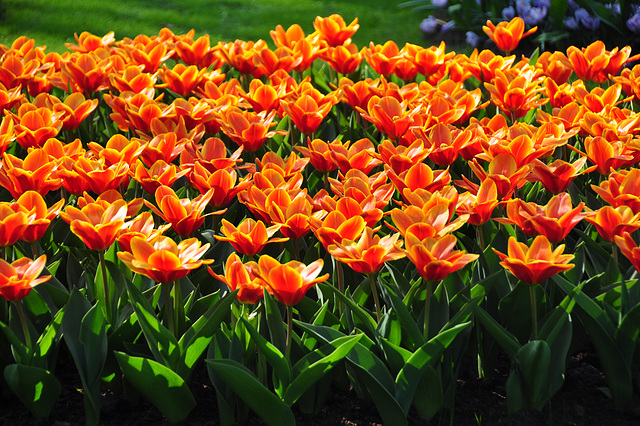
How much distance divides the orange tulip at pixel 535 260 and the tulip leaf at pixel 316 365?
1.32 ft

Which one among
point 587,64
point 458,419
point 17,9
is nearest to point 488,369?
point 458,419

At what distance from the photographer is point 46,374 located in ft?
5.56

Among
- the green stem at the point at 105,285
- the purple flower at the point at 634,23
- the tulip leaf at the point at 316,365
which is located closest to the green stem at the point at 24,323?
the green stem at the point at 105,285

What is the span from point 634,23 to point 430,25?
77.0 inches

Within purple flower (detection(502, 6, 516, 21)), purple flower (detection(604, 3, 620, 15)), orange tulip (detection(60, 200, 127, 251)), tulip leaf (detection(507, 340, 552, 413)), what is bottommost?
tulip leaf (detection(507, 340, 552, 413))

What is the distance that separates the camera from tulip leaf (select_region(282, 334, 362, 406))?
1558 mm

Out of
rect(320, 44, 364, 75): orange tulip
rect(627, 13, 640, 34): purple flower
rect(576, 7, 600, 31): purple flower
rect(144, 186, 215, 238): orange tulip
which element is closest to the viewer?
rect(144, 186, 215, 238): orange tulip

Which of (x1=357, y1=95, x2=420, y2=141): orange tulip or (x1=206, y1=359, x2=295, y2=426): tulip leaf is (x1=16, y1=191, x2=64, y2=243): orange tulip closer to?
(x1=206, y1=359, x2=295, y2=426): tulip leaf

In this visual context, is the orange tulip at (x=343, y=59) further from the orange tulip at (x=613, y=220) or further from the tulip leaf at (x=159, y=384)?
the tulip leaf at (x=159, y=384)

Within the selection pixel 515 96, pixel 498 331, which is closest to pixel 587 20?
pixel 515 96

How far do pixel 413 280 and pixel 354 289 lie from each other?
19 centimetres

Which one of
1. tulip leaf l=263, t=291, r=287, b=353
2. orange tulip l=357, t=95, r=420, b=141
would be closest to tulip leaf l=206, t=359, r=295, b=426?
tulip leaf l=263, t=291, r=287, b=353

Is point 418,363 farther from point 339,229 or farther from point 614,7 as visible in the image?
point 614,7

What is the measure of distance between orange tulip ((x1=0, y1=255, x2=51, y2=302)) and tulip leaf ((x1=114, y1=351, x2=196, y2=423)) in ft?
0.81
